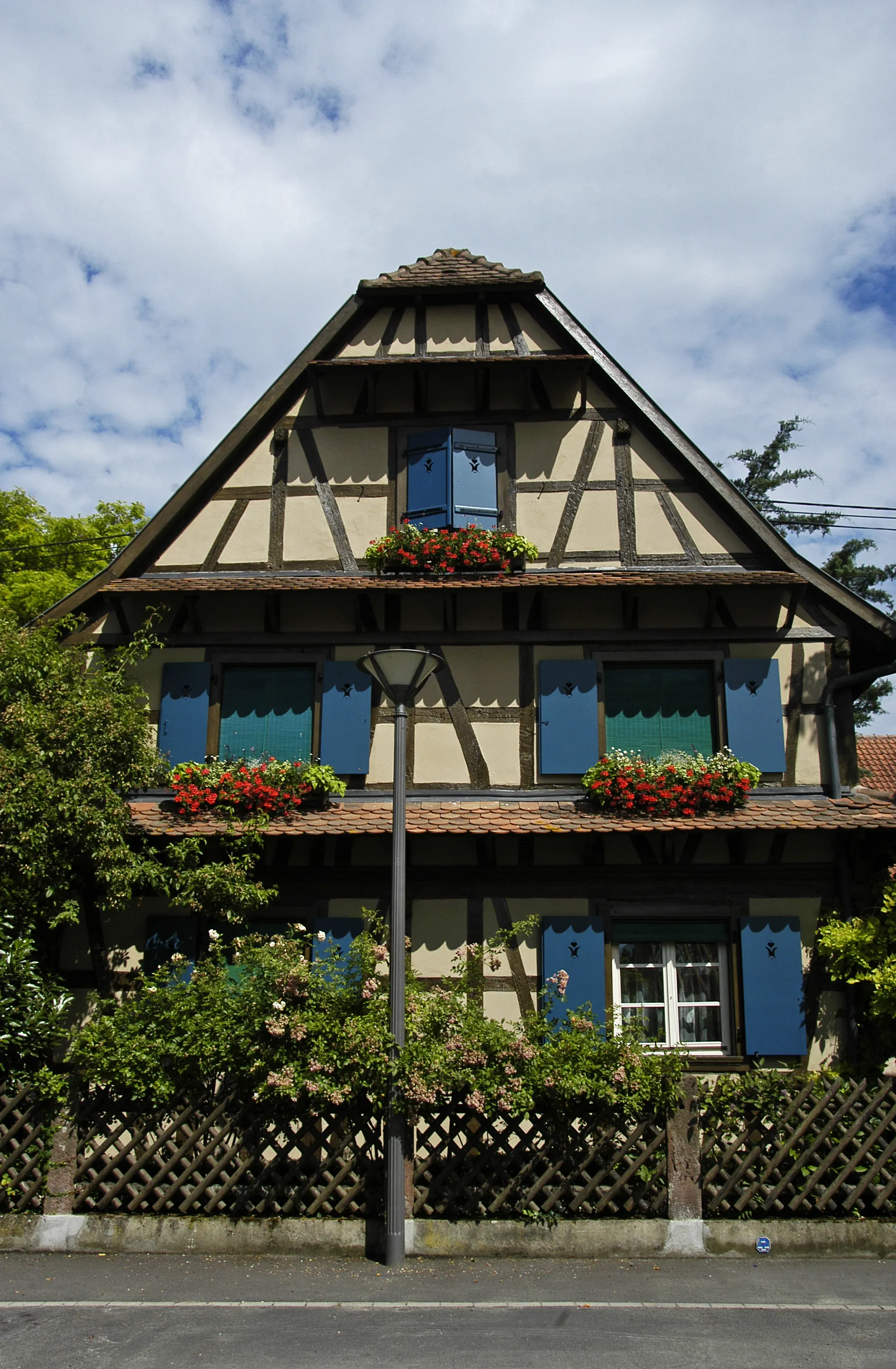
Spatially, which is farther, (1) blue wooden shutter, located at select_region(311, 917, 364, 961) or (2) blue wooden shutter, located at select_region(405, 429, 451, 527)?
(2) blue wooden shutter, located at select_region(405, 429, 451, 527)

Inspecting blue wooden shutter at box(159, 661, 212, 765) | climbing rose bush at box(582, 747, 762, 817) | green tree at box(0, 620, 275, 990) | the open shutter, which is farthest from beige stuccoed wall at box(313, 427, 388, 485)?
the open shutter

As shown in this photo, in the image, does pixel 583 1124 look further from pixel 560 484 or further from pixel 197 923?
pixel 560 484

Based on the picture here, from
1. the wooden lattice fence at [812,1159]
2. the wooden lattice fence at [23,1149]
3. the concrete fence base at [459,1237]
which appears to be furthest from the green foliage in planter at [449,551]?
the concrete fence base at [459,1237]

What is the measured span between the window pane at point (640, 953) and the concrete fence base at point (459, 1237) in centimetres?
379

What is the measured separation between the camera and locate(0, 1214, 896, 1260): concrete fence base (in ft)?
23.8

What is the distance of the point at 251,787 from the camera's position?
10.8 metres

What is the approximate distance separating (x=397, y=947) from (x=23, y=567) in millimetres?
13846

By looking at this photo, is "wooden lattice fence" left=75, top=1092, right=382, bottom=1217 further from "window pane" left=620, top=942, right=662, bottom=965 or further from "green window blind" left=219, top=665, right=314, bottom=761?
"green window blind" left=219, top=665, right=314, bottom=761

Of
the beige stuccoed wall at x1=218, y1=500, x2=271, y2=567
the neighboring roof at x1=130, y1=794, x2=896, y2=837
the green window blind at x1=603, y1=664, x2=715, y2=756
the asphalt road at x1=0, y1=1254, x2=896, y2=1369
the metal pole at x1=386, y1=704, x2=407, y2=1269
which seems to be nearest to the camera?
the asphalt road at x1=0, y1=1254, x2=896, y2=1369

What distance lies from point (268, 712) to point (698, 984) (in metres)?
5.73

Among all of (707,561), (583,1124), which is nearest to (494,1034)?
(583,1124)

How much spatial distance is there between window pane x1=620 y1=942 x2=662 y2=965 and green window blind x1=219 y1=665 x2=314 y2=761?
13.5 ft

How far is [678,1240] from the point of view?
7312mm

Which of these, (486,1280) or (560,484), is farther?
(560,484)
